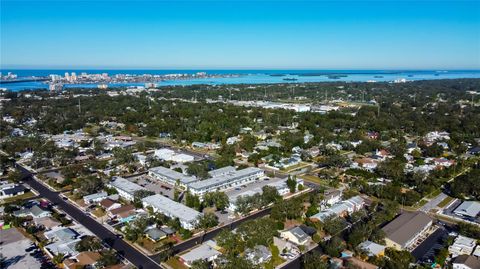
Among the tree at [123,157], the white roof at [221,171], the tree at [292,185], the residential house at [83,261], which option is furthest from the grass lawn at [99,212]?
the tree at [292,185]

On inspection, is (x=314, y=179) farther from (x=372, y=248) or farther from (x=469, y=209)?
(x=372, y=248)

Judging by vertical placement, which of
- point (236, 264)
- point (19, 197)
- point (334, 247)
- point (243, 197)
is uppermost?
point (236, 264)

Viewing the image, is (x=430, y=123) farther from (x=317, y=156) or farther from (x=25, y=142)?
(x=25, y=142)

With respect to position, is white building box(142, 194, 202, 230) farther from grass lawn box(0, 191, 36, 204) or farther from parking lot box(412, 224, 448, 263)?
parking lot box(412, 224, 448, 263)

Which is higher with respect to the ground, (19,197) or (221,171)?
(221,171)

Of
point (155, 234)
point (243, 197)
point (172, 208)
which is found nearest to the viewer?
point (155, 234)

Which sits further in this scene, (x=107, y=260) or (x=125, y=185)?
(x=125, y=185)

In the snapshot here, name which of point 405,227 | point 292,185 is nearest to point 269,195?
point 292,185

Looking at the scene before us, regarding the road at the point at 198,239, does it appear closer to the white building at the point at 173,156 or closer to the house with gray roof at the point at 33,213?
the house with gray roof at the point at 33,213
